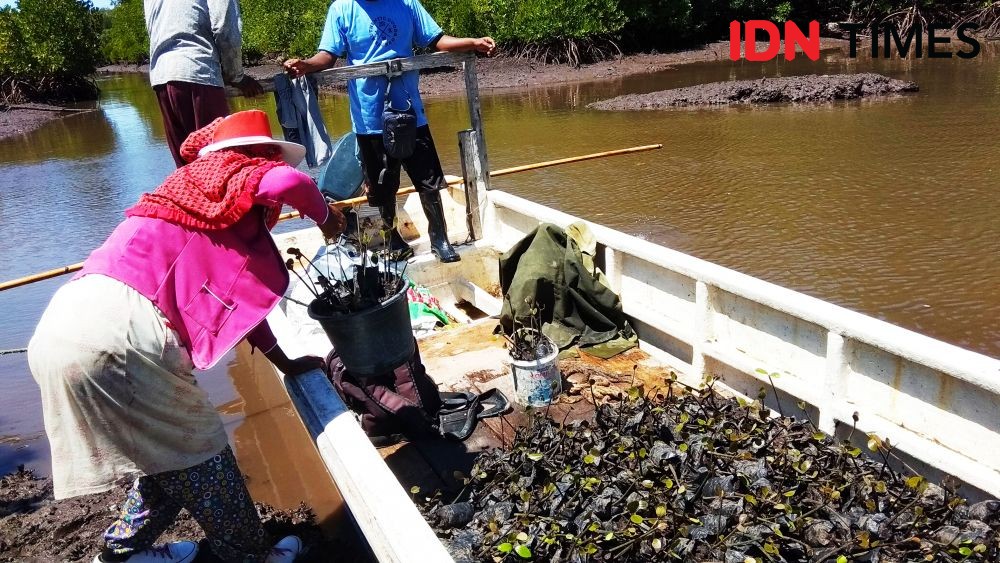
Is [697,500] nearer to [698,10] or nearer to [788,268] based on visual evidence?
[788,268]

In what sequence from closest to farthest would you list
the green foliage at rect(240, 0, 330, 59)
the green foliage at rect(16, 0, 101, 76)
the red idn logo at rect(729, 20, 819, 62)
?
1. the red idn logo at rect(729, 20, 819, 62)
2. the green foliage at rect(16, 0, 101, 76)
3. the green foliage at rect(240, 0, 330, 59)

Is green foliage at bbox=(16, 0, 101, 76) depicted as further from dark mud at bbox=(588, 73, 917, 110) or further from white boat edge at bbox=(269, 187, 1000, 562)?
white boat edge at bbox=(269, 187, 1000, 562)

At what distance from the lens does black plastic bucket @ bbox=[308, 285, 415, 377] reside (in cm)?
264

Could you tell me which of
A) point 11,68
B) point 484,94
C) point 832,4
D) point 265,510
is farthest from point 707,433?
point 11,68

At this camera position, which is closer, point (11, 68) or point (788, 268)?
point (788, 268)

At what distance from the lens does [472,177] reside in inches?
203

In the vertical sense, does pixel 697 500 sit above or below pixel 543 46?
below

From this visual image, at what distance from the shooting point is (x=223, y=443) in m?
2.41

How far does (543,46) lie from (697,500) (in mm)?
21238

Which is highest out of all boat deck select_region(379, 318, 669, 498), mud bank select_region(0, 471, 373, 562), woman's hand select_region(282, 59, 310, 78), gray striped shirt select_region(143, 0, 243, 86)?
gray striped shirt select_region(143, 0, 243, 86)

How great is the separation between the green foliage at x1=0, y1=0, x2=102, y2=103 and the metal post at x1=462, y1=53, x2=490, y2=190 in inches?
1013

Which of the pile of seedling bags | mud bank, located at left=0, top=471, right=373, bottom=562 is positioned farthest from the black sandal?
mud bank, located at left=0, top=471, right=373, bottom=562

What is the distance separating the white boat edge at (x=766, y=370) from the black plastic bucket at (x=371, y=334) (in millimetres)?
179

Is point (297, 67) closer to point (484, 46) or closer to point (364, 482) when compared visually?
point (484, 46)
